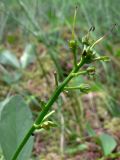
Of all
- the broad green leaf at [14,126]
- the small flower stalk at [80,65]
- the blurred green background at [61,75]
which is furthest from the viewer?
the blurred green background at [61,75]

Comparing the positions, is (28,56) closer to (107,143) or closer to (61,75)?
(61,75)

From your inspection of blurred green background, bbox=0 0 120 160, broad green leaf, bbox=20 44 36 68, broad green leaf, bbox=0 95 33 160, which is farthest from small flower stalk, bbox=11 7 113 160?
broad green leaf, bbox=20 44 36 68

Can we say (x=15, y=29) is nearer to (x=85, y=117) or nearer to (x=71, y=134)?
(x=85, y=117)

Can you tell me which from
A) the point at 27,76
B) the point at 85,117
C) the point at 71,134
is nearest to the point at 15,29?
the point at 27,76

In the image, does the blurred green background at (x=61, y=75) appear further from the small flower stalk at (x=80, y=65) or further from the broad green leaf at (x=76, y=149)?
the small flower stalk at (x=80, y=65)

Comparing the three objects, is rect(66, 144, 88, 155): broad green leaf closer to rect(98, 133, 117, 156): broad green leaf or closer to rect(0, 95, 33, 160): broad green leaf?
rect(98, 133, 117, 156): broad green leaf

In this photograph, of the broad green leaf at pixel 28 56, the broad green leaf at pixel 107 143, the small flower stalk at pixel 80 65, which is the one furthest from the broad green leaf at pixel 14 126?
the broad green leaf at pixel 28 56
